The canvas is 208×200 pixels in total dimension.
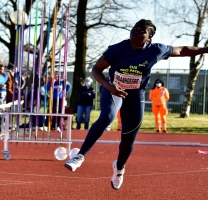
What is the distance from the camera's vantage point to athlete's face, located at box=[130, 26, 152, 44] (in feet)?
19.2

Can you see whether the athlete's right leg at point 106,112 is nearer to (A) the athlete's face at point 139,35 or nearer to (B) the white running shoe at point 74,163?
(B) the white running shoe at point 74,163

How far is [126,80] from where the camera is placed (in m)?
5.89

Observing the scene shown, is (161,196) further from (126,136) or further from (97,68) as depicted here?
(97,68)

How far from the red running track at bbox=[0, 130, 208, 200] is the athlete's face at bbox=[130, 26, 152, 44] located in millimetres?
1842

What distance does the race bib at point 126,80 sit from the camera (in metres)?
5.88

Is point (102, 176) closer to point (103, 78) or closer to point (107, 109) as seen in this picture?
point (107, 109)

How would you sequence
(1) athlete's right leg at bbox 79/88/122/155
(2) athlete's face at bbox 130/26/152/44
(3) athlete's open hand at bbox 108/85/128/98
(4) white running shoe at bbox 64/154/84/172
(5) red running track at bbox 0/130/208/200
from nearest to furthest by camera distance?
(3) athlete's open hand at bbox 108/85/128/98, (2) athlete's face at bbox 130/26/152/44, (1) athlete's right leg at bbox 79/88/122/155, (4) white running shoe at bbox 64/154/84/172, (5) red running track at bbox 0/130/208/200

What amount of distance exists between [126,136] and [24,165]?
373 centimetres

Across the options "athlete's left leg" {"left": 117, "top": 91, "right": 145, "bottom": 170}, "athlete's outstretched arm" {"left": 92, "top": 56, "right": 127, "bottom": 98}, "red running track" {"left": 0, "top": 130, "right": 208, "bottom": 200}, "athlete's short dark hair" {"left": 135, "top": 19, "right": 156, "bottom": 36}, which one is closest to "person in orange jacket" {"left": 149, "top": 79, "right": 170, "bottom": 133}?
"red running track" {"left": 0, "top": 130, "right": 208, "bottom": 200}

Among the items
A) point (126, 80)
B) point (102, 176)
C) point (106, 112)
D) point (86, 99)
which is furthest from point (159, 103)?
point (126, 80)

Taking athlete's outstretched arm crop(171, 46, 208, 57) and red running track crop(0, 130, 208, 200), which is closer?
athlete's outstretched arm crop(171, 46, 208, 57)

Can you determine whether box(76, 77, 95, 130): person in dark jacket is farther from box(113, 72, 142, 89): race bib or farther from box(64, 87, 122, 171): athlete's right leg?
box(113, 72, 142, 89): race bib

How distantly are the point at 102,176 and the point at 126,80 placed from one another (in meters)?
2.92

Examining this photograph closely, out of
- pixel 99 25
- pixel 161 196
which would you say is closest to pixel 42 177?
pixel 161 196
